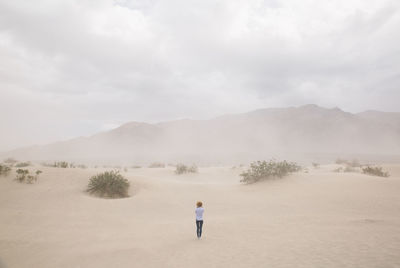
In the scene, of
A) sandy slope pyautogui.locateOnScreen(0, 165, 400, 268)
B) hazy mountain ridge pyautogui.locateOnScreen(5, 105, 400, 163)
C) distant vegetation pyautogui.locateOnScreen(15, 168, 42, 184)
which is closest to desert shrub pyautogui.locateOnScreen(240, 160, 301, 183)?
sandy slope pyautogui.locateOnScreen(0, 165, 400, 268)

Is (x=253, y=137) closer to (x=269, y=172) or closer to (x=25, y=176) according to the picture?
(x=269, y=172)

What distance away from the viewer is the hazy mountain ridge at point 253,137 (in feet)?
221

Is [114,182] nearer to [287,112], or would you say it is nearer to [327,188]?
[327,188]

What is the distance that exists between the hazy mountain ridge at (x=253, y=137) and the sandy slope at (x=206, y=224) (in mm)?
49545

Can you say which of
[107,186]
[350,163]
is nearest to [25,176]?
[107,186]

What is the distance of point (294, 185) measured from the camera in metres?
12.6

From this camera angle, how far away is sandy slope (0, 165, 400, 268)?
4949 mm

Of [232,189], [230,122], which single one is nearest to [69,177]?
[232,189]

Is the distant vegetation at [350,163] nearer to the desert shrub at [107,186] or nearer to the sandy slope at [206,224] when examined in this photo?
the sandy slope at [206,224]

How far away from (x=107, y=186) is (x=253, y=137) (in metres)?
76.5

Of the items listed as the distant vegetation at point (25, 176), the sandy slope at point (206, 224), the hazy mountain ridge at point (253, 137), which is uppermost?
the hazy mountain ridge at point (253, 137)

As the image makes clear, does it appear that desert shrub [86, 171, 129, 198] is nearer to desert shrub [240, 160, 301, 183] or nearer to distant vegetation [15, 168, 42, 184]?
distant vegetation [15, 168, 42, 184]

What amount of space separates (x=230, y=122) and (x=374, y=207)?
322 feet

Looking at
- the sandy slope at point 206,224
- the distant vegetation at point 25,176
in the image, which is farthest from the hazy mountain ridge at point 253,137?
the sandy slope at point 206,224
